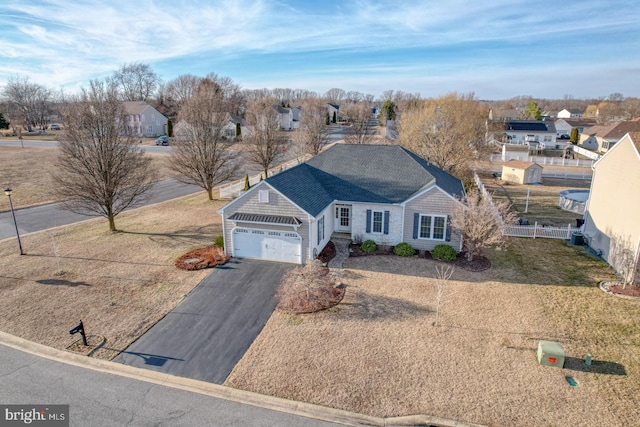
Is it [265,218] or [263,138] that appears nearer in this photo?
[265,218]

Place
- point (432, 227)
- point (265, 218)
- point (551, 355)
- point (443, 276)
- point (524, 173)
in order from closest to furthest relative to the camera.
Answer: point (551, 355) → point (443, 276) → point (265, 218) → point (432, 227) → point (524, 173)

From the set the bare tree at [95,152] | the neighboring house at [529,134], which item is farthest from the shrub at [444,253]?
the neighboring house at [529,134]

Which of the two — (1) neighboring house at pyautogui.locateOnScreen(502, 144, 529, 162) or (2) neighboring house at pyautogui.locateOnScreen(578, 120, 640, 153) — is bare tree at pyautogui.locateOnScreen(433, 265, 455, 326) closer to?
(1) neighboring house at pyautogui.locateOnScreen(502, 144, 529, 162)

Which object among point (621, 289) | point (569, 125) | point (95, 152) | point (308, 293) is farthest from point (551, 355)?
point (569, 125)

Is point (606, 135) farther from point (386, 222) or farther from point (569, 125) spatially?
point (386, 222)

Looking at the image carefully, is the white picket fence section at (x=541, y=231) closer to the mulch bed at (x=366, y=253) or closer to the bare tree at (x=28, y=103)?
the mulch bed at (x=366, y=253)

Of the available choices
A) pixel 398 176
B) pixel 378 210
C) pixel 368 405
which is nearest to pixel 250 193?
pixel 378 210
